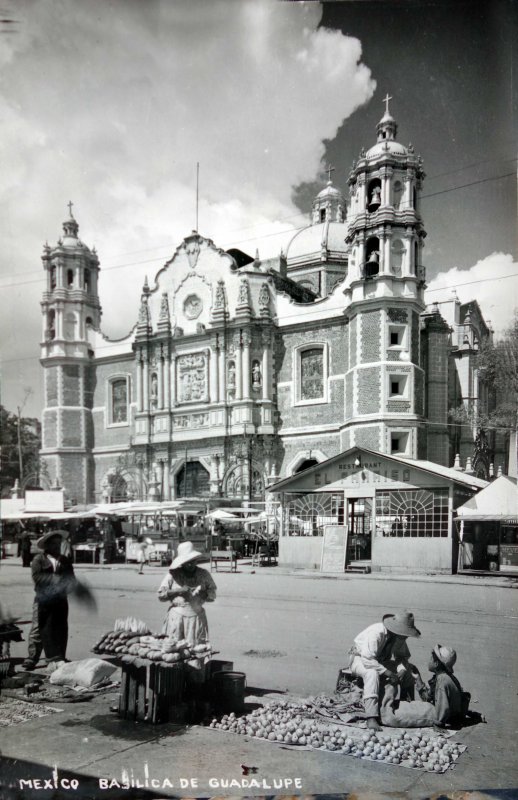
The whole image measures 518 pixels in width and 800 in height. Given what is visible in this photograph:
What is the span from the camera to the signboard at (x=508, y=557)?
1105 cm

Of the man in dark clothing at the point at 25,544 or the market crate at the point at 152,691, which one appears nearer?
the market crate at the point at 152,691

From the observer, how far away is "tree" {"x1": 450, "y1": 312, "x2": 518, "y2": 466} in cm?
816

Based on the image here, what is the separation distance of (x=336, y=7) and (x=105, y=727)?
232 inches

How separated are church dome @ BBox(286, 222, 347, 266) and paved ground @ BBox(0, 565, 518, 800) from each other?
5866mm

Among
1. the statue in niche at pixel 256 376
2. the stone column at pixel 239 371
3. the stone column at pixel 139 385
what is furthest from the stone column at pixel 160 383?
the statue in niche at pixel 256 376

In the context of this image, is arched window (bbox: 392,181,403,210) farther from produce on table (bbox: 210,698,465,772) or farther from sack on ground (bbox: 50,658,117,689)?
sack on ground (bbox: 50,658,117,689)

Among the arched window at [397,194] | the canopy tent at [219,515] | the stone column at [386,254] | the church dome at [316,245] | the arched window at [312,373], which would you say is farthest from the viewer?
the arched window at [312,373]

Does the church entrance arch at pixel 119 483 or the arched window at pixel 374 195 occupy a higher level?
the arched window at pixel 374 195

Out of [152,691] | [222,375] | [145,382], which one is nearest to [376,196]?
[222,375]

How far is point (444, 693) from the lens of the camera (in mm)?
4664

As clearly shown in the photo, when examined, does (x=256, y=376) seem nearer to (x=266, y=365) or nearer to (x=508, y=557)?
(x=266, y=365)

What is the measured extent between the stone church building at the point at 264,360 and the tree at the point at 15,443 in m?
0.38

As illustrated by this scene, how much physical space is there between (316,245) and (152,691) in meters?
10.5

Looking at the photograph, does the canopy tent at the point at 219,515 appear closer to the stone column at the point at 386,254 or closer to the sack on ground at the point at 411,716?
the stone column at the point at 386,254
